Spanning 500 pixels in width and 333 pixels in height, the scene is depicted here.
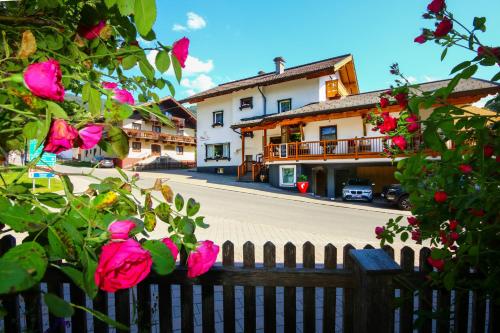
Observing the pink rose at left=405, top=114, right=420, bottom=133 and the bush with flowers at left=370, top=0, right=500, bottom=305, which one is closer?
the bush with flowers at left=370, top=0, right=500, bottom=305

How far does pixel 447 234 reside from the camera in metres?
1.79

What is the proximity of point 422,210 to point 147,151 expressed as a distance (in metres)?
37.1

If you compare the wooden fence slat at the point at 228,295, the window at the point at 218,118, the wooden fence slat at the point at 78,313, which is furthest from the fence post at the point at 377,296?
the window at the point at 218,118

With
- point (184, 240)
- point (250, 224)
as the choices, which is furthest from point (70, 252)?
point (250, 224)

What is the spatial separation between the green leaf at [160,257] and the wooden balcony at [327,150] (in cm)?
1587

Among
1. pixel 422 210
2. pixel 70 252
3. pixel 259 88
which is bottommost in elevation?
pixel 422 210

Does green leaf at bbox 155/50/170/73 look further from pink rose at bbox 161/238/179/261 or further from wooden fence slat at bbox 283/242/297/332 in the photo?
wooden fence slat at bbox 283/242/297/332

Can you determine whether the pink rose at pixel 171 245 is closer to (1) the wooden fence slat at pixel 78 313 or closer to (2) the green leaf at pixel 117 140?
(2) the green leaf at pixel 117 140

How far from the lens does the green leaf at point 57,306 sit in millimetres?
625

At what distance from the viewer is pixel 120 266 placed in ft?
2.25

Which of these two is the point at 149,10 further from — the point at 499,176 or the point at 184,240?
the point at 499,176

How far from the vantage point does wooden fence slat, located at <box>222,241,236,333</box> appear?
213 centimetres

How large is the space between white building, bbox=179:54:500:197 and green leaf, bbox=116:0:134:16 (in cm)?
1427

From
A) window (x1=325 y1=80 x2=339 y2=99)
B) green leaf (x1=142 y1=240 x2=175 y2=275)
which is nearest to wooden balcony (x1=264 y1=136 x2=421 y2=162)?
window (x1=325 y1=80 x2=339 y2=99)
